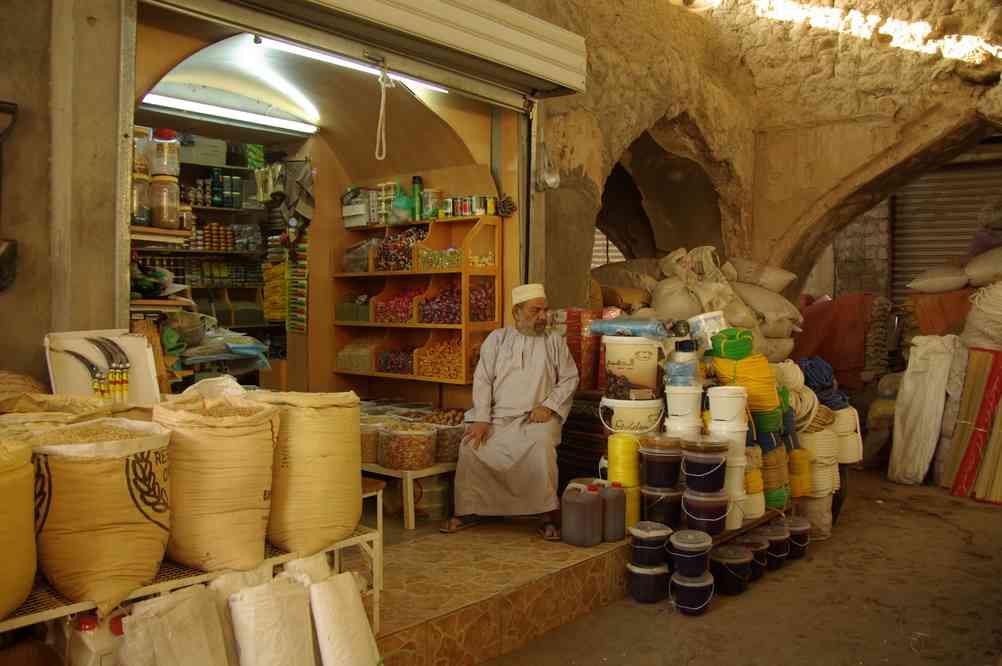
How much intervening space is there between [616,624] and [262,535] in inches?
87.9

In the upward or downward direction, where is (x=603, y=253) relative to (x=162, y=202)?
upward

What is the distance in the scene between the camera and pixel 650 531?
4359mm

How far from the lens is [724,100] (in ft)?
27.8

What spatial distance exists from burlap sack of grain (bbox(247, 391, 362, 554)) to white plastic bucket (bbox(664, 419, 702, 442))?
255 centimetres

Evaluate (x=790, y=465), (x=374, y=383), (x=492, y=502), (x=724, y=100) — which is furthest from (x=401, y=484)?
(x=724, y=100)

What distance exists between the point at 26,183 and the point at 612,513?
316 cm

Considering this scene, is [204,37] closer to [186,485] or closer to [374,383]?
[186,485]

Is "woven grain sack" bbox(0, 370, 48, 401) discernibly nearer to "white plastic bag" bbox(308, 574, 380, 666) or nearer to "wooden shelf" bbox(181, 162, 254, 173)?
"white plastic bag" bbox(308, 574, 380, 666)

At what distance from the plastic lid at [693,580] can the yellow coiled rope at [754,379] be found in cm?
122

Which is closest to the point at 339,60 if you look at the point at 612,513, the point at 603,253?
the point at 612,513

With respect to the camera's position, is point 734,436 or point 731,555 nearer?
point 731,555

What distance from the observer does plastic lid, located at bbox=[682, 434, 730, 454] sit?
4.51 metres

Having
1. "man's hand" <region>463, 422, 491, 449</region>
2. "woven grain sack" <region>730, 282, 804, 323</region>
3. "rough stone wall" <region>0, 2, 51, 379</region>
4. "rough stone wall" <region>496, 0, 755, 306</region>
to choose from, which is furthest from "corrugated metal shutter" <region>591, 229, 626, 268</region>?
"rough stone wall" <region>0, 2, 51, 379</region>

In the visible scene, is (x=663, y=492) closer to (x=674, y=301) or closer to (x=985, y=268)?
(x=674, y=301)
